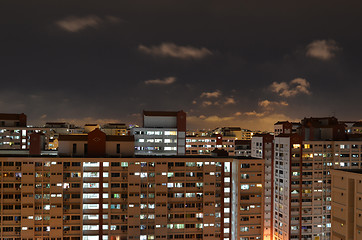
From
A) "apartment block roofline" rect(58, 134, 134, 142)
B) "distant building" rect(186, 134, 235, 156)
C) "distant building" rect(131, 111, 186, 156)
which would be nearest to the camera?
"apartment block roofline" rect(58, 134, 134, 142)

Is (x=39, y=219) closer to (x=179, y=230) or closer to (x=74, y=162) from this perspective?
(x=74, y=162)

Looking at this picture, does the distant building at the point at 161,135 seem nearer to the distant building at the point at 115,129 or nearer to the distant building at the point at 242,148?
the distant building at the point at 242,148

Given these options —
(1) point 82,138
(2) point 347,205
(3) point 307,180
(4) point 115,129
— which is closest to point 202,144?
(4) point 115,129

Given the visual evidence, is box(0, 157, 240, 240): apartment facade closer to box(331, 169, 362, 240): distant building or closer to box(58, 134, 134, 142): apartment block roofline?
box(58, 134, 134, 142): apartment block roofline

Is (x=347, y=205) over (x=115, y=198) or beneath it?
over

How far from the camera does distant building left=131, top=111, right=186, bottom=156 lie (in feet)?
249

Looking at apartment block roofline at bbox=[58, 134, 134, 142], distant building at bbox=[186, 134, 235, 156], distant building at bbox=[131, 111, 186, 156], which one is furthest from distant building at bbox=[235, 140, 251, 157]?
apartment block roofline at bbox=[58, 134, 134, 142]

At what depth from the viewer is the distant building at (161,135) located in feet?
249

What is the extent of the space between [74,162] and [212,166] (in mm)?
19202

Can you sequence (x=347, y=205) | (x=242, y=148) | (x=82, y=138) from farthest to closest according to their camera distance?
(x=242, y=148) < (x=82, y=138) < (x=347, y=205)

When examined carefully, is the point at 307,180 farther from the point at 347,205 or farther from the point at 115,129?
the point at 115,129

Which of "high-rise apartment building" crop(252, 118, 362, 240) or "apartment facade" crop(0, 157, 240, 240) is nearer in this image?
"apartment facade" crop(0, 157, 240, 240)

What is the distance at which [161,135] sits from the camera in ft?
251

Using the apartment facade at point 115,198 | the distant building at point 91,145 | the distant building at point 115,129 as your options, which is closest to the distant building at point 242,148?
the distant building at point 115,129
